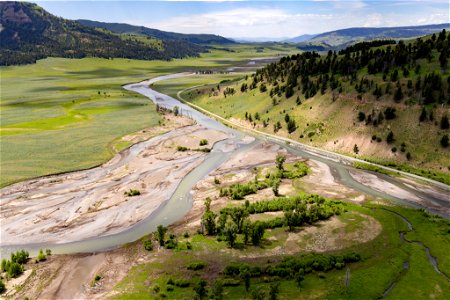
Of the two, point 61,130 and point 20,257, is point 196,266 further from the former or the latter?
point 61,130

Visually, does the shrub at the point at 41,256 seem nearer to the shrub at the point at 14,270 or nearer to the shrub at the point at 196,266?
the shrub at the point at 14,270

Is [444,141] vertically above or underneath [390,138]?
above

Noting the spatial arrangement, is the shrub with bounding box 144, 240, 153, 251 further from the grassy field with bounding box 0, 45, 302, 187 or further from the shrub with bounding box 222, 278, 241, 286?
the grassy field with bounding box 0, 45, 302, 187

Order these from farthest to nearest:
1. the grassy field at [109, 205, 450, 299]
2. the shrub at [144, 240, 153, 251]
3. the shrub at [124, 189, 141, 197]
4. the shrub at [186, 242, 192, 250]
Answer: the shrub at [124, 189, 141, 197], the shrub at [144, 240, 153, 251], the shrub at [186, 242, 192, 250], the grassy field at [109, 205, 450, 299]

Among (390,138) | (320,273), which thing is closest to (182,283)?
(320,273)

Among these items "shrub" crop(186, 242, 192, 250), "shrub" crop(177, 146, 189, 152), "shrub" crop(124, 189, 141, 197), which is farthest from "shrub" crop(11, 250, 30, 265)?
"shrub" crop(177, 146, 189, 152)
